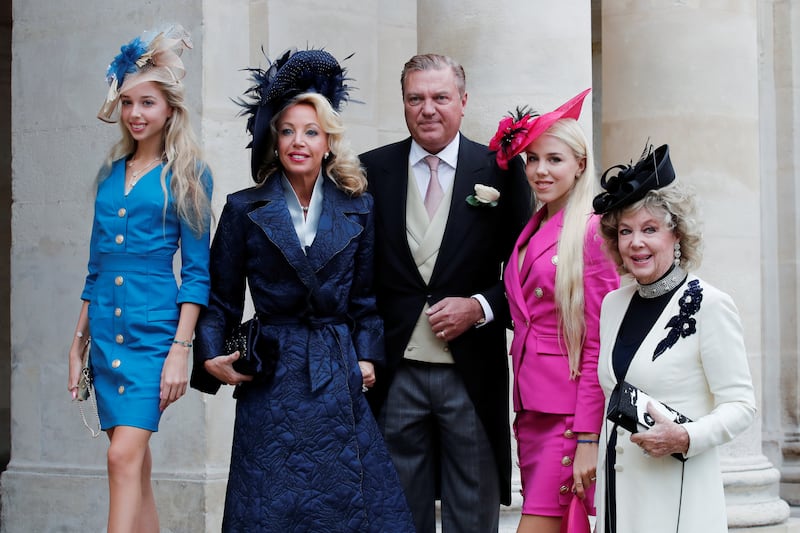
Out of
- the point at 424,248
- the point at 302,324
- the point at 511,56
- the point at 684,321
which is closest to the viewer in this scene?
the point at 684,321

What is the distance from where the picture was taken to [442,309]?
4.69 metres

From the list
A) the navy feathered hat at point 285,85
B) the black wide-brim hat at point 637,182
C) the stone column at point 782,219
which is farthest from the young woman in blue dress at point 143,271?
the stone column at point 782,219

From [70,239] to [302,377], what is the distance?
274cm

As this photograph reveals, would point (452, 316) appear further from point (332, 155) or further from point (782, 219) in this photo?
point (782, 219)

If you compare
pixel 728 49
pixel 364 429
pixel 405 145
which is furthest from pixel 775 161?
pixel 364 429

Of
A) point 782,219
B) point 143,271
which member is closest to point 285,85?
point 143,271

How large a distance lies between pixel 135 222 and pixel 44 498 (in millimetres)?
2716

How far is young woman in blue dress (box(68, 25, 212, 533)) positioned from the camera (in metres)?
4.55

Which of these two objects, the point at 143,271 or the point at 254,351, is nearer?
the point at 254,351

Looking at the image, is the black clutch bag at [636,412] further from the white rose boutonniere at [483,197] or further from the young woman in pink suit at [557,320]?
the white rose boutonniere at [483,197]

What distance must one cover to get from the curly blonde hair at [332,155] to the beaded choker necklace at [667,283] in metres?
1.15

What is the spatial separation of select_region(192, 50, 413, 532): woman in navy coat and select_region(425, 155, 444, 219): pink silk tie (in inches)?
10.4

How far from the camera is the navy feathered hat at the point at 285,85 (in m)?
4.58

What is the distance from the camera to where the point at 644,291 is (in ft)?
13.6
